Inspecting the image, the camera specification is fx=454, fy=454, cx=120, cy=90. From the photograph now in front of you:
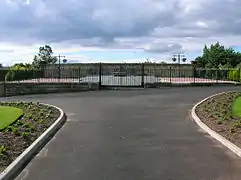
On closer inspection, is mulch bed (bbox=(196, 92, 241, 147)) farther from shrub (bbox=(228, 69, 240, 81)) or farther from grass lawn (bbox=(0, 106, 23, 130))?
shrub (bbox=(228, 69, 240, 81))

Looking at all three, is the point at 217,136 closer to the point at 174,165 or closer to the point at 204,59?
the point at 174,165

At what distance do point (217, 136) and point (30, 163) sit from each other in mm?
5311

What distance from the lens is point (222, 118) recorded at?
15.0 meters

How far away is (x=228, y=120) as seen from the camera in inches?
575

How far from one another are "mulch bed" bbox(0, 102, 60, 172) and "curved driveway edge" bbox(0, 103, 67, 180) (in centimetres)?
13

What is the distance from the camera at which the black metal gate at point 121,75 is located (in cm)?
3400

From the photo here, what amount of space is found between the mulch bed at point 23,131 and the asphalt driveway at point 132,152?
1.58ft

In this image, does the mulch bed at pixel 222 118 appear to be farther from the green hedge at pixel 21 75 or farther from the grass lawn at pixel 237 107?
the green hedge at pixel 21 75

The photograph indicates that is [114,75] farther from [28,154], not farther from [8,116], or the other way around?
[28,154]

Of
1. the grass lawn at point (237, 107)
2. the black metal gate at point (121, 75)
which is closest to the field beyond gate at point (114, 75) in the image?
the black metal gate at point (121, 75)

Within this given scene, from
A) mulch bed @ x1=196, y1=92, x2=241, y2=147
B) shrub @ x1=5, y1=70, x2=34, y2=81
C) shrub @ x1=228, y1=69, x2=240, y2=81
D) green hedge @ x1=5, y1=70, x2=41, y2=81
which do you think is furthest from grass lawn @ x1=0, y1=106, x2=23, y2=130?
shrub @ x1=228, y1=69, x2=240, y2=81

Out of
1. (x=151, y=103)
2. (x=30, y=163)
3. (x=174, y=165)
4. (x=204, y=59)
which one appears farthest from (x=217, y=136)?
(x=204, y=59)

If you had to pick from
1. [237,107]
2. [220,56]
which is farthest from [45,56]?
[237,107]

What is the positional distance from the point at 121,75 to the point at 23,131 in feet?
90.6
